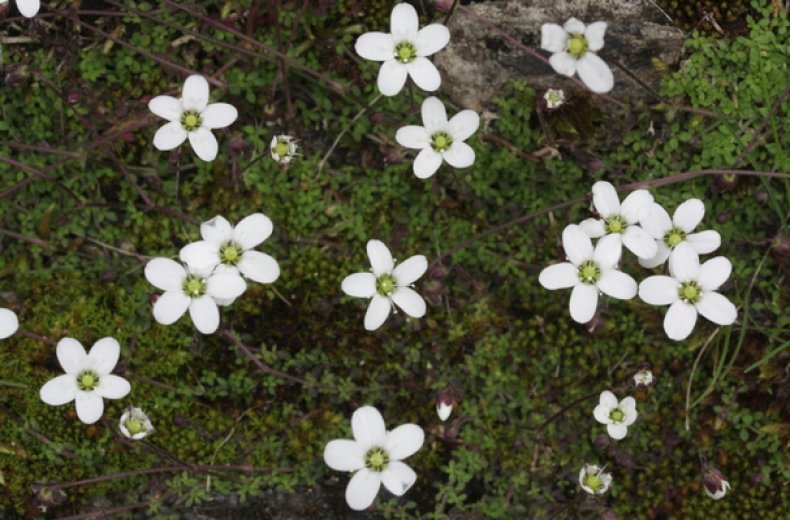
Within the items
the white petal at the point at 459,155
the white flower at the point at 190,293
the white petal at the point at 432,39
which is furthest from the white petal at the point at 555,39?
the white flower at the point at 190,293

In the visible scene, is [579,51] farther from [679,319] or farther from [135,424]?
[135,424]

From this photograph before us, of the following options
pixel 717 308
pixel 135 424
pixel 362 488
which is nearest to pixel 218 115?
pixel 135 424

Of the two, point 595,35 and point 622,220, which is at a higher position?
point 595,35

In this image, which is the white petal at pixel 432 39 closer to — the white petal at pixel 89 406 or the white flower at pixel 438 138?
the white flower at pixel 438 138

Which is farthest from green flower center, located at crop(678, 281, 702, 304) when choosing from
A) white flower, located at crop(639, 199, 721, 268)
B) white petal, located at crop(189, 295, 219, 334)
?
white petal, located at crop(189, 295, 219, 334)

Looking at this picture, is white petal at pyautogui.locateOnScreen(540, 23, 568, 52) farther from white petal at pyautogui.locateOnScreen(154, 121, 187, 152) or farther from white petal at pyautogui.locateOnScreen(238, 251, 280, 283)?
white petal at pyautogui.locateOnScreen(154, 121, 187, 152)

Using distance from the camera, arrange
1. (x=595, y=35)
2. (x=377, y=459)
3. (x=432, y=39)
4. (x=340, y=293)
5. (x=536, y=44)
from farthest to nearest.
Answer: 1. (x=340, y=293)
2. (x=536, y=44)
3. (x=432, y=39)
4. (x=377, y=459)
5. (x=595, y=35)

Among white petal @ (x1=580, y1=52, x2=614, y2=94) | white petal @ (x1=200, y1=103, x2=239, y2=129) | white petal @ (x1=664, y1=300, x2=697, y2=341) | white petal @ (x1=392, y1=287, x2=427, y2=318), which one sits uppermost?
white petal @ (x1=580, y1=52, x2=614, y2=94)
